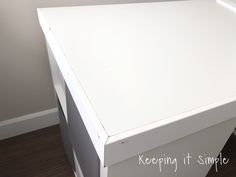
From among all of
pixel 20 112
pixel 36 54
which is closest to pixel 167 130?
pixel 36 54

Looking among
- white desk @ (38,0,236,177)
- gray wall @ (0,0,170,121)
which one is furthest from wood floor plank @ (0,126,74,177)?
white desk @ (38,0,236,177)

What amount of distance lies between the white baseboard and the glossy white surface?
0.62 metres

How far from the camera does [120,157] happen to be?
444 mm

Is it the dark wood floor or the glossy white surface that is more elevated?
the glossy white surface

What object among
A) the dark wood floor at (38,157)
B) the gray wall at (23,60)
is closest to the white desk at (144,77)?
the gray wall at (23,60)

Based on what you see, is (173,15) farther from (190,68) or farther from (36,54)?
(36,54)

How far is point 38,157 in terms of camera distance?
3.70 feet

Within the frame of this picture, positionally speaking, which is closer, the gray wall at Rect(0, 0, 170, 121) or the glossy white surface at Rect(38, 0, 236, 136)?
the glossy white surface at Rect(38, 0, 236, 136)

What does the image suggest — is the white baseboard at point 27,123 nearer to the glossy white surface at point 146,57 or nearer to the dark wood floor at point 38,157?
the dark wood floor at point 38,157

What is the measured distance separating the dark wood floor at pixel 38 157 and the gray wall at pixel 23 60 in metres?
0.14

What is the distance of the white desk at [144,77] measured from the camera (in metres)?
0.44

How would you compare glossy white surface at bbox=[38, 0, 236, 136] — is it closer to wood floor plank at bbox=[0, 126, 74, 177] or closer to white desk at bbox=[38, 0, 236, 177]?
white desk at bbox=[38, 0, 236, 177]

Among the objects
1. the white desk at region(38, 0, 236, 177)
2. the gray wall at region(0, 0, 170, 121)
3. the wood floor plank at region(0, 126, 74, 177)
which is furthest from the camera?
the wood floor plank at region(0, 126, 74, 177)

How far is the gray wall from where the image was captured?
0.89 metres
